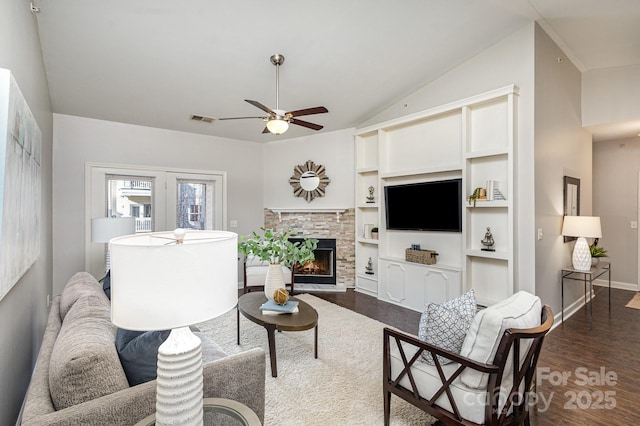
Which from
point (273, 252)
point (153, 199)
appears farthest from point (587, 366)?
point (153, 199)

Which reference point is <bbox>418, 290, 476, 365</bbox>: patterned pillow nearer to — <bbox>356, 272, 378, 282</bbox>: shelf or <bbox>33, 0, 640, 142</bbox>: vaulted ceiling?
<bbox>33, 0, 640, 142</bbox>: vaulted ceiling

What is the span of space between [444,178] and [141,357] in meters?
4.00

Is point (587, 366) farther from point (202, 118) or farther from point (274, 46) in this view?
point (202, 118)

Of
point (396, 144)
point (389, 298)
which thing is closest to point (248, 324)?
point (389, 298)

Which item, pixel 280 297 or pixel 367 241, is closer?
pixel 280 297

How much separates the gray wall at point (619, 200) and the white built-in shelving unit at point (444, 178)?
11.4ft

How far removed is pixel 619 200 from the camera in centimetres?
553

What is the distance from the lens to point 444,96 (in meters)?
4.29

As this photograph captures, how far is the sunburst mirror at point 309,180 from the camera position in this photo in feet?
19.0

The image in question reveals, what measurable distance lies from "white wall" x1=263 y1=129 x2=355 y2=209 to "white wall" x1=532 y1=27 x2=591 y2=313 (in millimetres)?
2746

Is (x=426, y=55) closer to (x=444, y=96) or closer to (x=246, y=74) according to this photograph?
(x=444, y=96)

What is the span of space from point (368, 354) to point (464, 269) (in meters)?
1.77

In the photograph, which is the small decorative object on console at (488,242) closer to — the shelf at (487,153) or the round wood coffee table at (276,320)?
the shelf at (487,153)

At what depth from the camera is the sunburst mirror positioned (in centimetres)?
579
